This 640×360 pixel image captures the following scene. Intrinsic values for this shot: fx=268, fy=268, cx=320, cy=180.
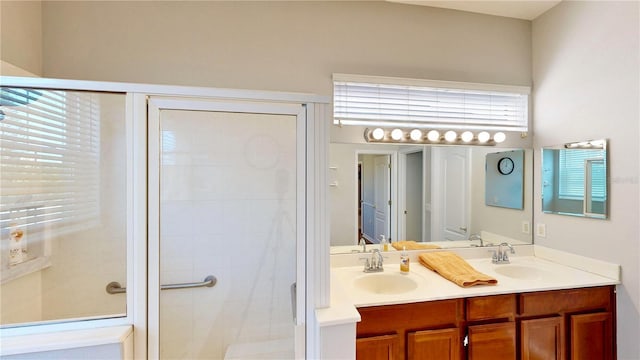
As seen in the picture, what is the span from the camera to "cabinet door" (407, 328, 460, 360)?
4.85ft

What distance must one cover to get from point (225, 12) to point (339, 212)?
5.41 feet

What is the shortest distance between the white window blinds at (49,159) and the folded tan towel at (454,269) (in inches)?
82.8

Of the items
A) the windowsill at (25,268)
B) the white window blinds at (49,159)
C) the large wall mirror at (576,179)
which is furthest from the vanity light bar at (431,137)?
the windowsill at (25,268)

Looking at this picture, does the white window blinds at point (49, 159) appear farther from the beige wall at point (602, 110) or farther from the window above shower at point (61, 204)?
the beige wall at point (602, 110)

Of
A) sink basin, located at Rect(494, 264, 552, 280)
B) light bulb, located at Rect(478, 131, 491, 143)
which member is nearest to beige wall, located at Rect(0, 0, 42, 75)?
light bulb, located at Rect(478, 131, 491, 143)

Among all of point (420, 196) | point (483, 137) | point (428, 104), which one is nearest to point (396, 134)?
point (428, 104)

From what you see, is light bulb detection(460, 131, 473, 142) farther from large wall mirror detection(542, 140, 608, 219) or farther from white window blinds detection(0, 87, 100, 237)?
white window blinds detection(0, 87, 100, 237)

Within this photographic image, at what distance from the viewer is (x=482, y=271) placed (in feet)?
6.27

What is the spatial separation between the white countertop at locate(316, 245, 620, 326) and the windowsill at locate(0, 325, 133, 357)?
858 mm

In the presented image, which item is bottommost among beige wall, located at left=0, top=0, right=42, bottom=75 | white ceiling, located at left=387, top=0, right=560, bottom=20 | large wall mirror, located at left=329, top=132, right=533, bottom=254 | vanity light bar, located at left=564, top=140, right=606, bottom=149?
large wall mirror, located at left=329, top=132, right=533, bottom=254

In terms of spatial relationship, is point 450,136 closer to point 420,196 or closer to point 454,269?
point 420,196

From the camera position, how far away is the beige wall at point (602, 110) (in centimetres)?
162

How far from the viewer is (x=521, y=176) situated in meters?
2.26

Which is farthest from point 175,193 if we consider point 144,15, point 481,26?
point 481,26
